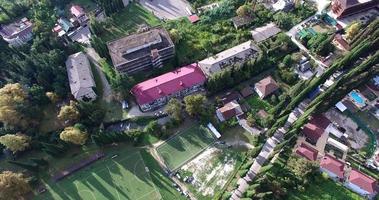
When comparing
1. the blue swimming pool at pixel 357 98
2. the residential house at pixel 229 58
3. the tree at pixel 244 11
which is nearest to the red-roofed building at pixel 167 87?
the residential house at pixel 229 58

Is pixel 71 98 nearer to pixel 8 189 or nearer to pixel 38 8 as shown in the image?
pixel 8 189

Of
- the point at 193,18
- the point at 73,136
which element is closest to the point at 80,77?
the point at 73,136

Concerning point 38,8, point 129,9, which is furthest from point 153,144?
point 38,8

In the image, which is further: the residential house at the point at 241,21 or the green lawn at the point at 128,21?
the green lawn at the point at 128,21

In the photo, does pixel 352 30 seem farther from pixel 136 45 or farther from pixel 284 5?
pixel 136 45

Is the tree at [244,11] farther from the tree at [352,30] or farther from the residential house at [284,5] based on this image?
the tree at [352,30]
